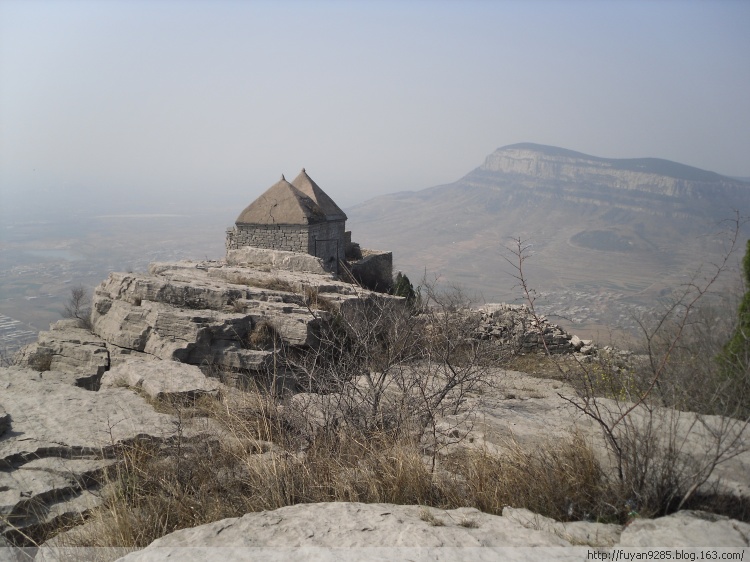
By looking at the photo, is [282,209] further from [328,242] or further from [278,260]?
[278,260]

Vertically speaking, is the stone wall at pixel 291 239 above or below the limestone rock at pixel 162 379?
above

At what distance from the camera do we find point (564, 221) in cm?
7669

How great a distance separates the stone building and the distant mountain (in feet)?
69.6

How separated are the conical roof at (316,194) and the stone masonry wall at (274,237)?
2.16m

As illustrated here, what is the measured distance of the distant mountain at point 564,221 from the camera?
50.9 metres

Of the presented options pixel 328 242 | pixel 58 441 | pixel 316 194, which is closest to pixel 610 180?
pixel 316 194

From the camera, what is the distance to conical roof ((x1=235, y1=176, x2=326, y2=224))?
50.7 feet

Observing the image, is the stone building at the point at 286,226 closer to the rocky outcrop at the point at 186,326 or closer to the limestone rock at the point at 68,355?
the rocky outcrop at the point at 186,326

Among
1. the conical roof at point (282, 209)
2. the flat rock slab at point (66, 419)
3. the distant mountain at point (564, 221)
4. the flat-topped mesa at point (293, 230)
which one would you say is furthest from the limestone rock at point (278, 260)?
the distant mountain at point (564, 221)

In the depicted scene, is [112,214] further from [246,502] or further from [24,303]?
[246,502]

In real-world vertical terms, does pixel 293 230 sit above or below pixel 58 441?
above

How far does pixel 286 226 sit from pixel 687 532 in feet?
46.7

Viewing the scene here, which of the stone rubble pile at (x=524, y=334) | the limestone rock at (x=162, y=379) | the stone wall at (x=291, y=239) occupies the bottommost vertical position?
the stone rubble pile at (x=524, y=334)

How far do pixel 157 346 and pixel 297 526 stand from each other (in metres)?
5.62
